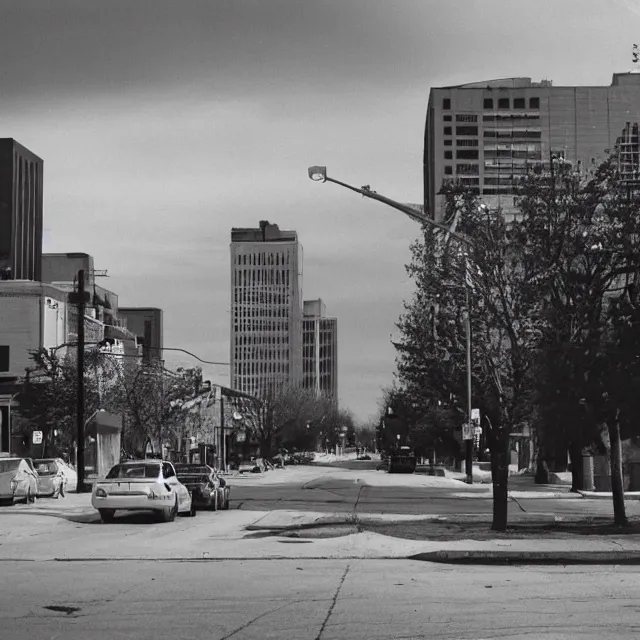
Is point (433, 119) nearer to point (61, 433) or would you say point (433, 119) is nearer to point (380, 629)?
point (61, 433)

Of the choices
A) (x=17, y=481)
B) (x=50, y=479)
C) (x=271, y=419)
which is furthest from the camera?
(x=271, y=419)

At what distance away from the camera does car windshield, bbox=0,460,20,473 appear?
36.7m

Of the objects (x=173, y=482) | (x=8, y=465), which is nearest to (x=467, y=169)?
(x=8, y=465)

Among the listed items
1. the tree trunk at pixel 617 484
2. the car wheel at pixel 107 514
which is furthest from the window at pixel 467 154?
the tree trunk at pixel 617 484

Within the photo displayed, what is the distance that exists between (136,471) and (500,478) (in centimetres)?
1020

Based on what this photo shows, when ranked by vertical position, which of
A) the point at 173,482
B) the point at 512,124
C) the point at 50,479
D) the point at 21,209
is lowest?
the point at 50,479

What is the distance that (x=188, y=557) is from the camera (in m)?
19.7

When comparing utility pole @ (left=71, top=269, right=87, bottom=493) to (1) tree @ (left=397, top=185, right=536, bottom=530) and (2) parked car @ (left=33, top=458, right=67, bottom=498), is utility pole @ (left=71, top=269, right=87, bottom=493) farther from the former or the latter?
(1) tree @ (left=397, top=185, right=536, bottom=530)

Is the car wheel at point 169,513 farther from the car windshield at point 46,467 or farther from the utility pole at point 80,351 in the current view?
the utility pole at point 80,351

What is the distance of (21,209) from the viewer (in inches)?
6078

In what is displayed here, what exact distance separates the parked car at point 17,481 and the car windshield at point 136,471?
7734 mm

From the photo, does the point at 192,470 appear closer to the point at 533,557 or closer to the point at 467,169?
the point at 533,557

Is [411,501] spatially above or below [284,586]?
below

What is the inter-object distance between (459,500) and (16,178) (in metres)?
120
